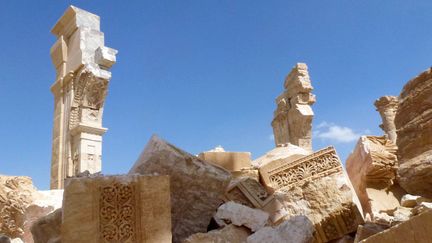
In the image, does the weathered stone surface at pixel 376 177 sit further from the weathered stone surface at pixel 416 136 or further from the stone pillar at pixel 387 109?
the stone pillar at pixel 387 109

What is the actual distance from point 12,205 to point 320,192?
3.59m

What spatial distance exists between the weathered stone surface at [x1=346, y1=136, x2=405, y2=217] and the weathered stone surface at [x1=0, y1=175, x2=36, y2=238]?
398cm

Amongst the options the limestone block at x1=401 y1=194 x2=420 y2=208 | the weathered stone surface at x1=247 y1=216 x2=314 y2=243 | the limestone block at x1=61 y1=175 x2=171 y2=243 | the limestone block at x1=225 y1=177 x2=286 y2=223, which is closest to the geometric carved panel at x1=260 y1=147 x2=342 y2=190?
the limestone block at x1=225 y1=177 x2=286 y2=223

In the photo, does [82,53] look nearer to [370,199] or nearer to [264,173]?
[264,173]

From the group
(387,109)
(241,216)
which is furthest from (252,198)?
(387,109)

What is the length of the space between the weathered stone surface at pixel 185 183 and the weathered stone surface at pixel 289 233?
752mm

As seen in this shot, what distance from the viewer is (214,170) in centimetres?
400

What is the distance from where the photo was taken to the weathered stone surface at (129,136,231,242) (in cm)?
373

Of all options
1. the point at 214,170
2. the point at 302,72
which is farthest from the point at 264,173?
the point at 302,72

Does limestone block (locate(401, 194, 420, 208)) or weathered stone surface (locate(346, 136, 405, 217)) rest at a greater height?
weathered stone surface (locate(346, 136, 405, 217))

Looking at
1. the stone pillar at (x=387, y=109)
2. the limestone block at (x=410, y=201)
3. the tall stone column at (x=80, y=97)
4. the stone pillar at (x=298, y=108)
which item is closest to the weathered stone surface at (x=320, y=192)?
the limestone block at (x=410, y=201)

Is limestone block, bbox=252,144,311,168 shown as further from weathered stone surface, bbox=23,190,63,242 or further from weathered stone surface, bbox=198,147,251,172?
weathered stone surface, bbox=23,190,63,242

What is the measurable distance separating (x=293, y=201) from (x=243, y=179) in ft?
1.83

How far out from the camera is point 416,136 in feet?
11.1
